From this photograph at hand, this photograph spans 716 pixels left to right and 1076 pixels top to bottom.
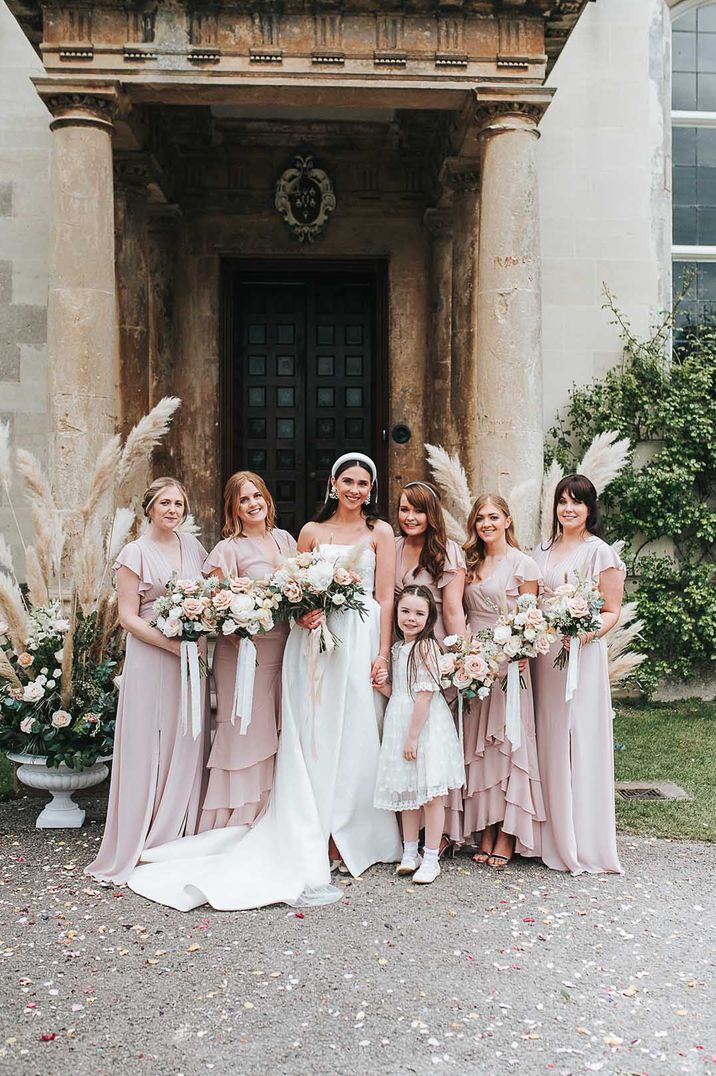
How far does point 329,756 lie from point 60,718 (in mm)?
1659

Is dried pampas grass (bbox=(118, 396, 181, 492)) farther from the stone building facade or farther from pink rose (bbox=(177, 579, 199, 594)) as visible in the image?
pink rose (bbox=(177, 579, 199, 594))

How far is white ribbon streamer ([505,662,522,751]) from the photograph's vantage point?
4.96m

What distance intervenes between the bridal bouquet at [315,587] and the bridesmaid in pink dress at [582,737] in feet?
3.59

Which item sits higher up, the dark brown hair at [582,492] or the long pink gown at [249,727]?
the dark brown hair at [582,492]

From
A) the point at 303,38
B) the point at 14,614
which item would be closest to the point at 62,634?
the point at 14,614

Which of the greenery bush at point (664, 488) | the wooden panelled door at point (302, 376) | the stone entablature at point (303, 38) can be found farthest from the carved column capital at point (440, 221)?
the stone entablature at point (303, 38)

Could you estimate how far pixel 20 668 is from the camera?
6008 mm

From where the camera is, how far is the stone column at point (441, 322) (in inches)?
393

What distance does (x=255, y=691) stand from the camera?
519 centimetres

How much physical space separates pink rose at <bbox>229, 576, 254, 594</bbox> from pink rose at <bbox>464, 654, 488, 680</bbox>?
43.3 inches

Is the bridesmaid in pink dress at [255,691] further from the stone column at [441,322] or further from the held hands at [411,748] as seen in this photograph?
the stone column at [441,322]

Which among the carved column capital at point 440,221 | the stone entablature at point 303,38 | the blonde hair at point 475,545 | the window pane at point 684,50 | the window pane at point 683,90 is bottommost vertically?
the blonde hair at point 475,545

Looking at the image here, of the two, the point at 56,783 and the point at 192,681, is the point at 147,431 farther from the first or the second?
the point at 56,783

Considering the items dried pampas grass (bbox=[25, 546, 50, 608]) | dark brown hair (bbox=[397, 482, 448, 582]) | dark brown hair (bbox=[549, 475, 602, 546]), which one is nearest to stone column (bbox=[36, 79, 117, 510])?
dried pampas grass (bbox=[25, 546, 50, 608])
